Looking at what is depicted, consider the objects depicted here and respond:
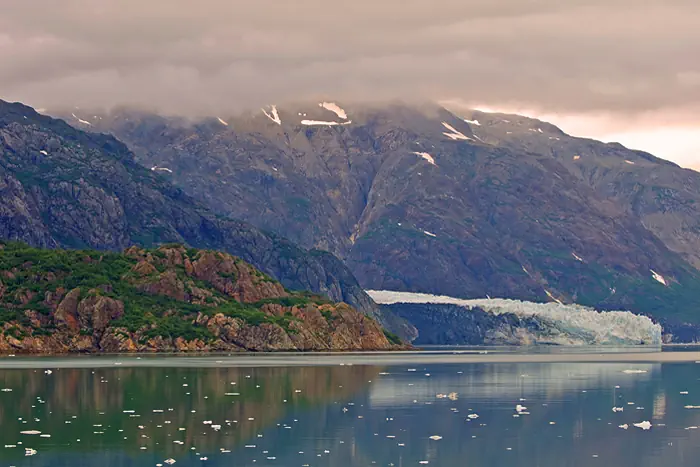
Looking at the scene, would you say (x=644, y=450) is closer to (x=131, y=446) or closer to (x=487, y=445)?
(x=487, y=445)

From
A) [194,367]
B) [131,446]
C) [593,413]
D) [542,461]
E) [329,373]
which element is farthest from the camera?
[194,367]

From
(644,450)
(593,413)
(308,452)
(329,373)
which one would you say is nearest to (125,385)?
(329,373)

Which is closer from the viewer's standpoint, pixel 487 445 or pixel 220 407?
pixel 487 445

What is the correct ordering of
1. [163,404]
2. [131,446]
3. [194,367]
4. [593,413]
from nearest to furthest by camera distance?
1. [131,446]
2. [593,413]
3. [163,404]
4. [194,367]

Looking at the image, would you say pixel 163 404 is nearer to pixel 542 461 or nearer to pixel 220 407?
pixel 220 407

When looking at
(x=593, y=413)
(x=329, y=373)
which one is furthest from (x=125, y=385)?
(x=593, y=413)

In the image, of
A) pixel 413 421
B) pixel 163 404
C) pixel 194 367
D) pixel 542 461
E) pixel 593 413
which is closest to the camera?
pixel 542 461
